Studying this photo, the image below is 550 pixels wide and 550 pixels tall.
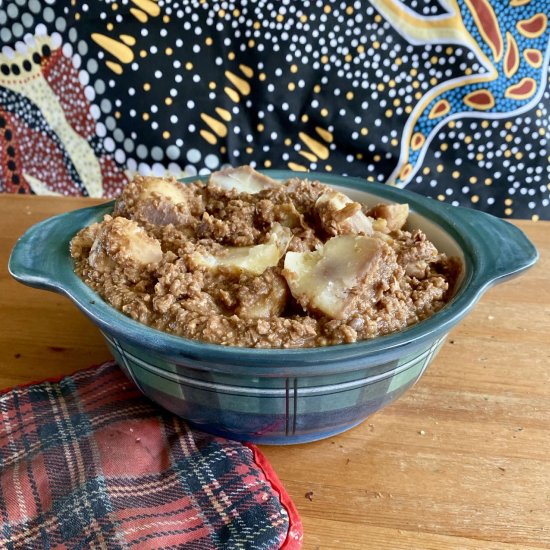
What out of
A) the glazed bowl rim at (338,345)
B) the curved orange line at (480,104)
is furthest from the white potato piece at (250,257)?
the curved orange line at (480,104)

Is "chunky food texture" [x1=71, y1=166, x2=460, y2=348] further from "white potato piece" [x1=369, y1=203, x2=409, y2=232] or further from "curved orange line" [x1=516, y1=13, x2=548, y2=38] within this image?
"curved orange line" [x1=516, y1=13, x2=548, y2=38]

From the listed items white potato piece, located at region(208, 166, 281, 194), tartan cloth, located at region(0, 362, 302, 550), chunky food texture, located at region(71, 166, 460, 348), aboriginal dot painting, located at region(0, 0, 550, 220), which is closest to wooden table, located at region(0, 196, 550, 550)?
tartan cloth, located at region(0, 362, 302, 550)

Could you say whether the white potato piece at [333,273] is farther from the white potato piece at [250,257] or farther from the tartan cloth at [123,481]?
the tartan cloth at [123,481]

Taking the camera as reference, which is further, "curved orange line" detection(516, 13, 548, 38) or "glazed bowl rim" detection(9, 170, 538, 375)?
"curved orange line" detection(516, 13, 548, 38)

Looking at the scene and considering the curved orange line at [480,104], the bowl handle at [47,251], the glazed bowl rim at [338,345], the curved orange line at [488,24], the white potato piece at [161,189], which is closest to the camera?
the glazed bowl rim at [338,345]

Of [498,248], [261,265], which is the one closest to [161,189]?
[261,265]

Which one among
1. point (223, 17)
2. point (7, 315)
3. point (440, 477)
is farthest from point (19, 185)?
point (440, 477)

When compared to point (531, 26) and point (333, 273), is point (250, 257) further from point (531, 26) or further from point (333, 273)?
point (531, 26)
